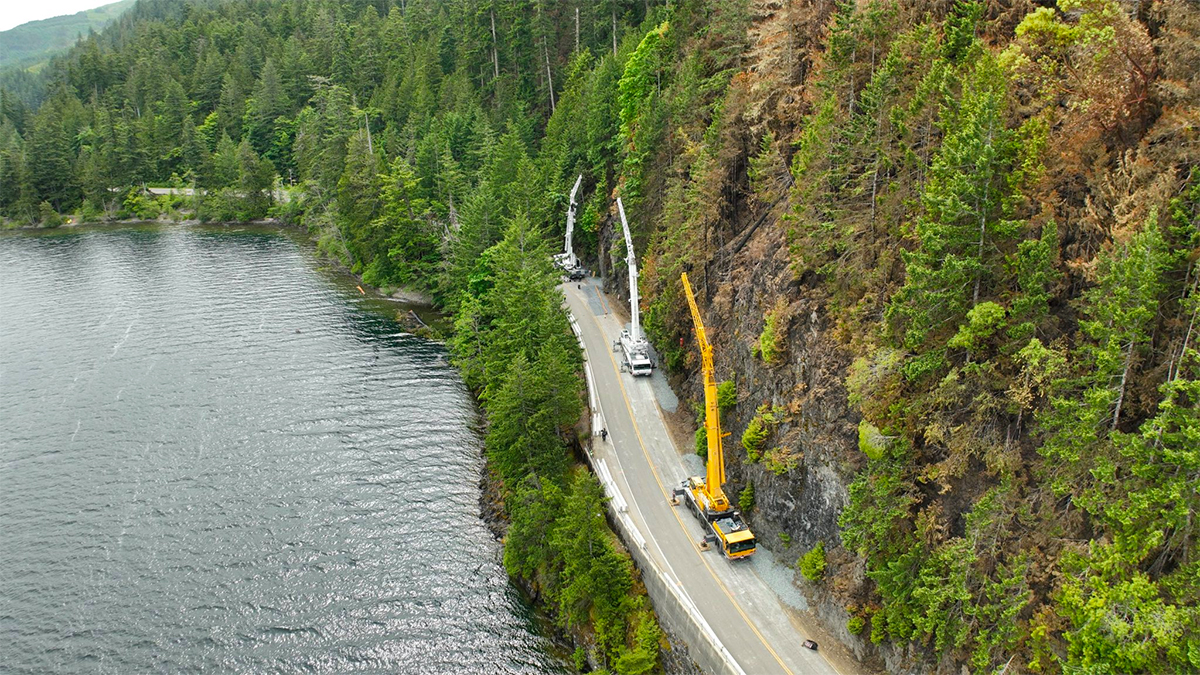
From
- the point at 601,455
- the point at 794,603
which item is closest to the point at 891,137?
the point at 794,603

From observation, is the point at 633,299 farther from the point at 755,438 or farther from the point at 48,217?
the point at 48,217

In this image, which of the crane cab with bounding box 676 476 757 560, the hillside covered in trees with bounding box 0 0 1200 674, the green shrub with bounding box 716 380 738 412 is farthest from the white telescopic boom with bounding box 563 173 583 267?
the crane cab with bounding box 676 476 757 560

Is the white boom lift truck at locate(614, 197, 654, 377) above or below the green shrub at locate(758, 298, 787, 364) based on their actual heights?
below

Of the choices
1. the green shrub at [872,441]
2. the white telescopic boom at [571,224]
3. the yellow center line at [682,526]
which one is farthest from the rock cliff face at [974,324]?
the white telescopic boom at [571,224]

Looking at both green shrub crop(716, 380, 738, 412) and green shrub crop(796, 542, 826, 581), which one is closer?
green shrub crop(796, 542, 826, 581)

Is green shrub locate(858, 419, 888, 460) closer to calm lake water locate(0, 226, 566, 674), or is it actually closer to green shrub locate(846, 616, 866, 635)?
green shrub locate(846, 616, 866, 635)

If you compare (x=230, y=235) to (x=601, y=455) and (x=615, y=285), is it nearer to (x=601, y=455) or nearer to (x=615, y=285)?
(x=615, y=285)
